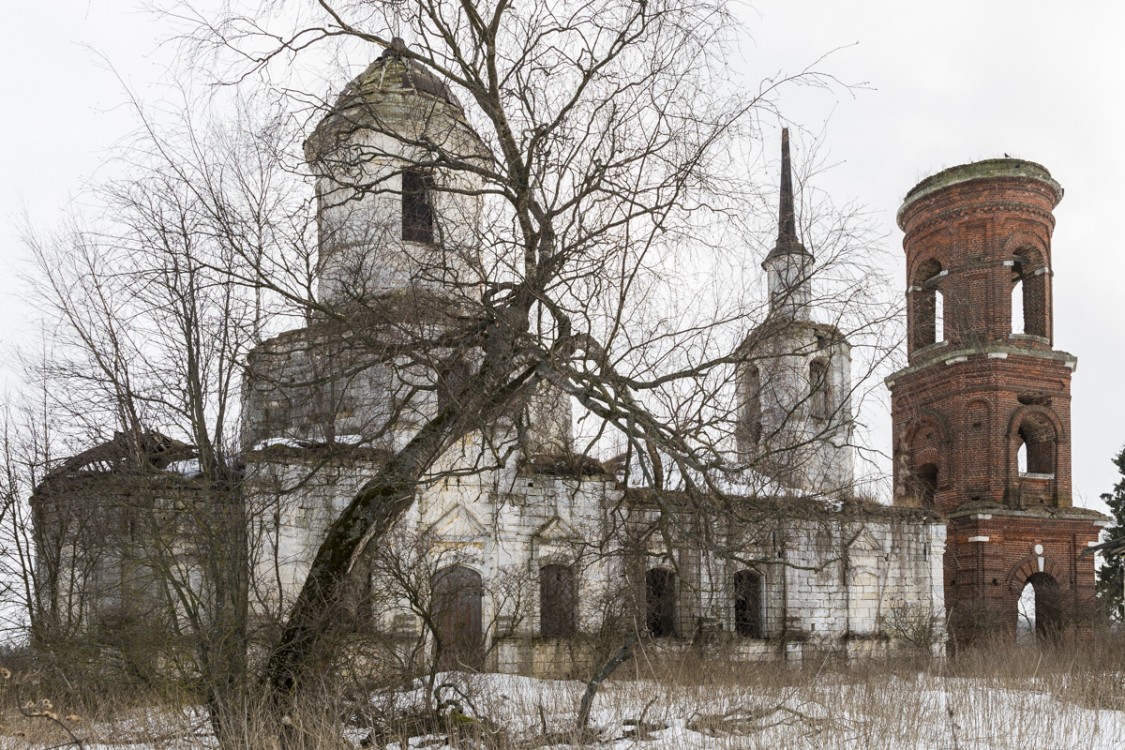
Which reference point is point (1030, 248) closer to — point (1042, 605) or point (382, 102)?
point (1042, 605)

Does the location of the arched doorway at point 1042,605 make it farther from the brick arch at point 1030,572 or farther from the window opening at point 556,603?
the window opening at point 556,603

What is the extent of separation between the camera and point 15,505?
57.5 ft

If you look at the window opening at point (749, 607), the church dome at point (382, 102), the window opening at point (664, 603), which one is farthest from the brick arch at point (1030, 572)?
the church dome at point (382, 102)

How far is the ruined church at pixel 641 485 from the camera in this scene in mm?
7305

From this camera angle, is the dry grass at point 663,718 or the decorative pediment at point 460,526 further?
the decorative pediment at point 460,526

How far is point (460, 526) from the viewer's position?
17750mm

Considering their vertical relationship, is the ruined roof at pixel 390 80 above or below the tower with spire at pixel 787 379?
above

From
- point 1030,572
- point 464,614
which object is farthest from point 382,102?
point 1030,572

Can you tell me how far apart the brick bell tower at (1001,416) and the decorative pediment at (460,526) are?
11428 millimetres

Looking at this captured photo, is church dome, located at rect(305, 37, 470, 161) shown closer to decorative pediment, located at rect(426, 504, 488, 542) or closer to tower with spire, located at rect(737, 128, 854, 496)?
tower with spire, located at rect(737, 128, 854, 496)

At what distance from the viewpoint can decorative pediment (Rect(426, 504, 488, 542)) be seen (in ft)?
57.4

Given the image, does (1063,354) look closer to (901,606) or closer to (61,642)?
(901,606)

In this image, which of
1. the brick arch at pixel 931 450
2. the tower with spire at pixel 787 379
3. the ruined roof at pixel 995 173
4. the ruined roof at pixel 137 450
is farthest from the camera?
the brick arch at pixel 931 450

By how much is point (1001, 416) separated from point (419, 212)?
66.7 ft
